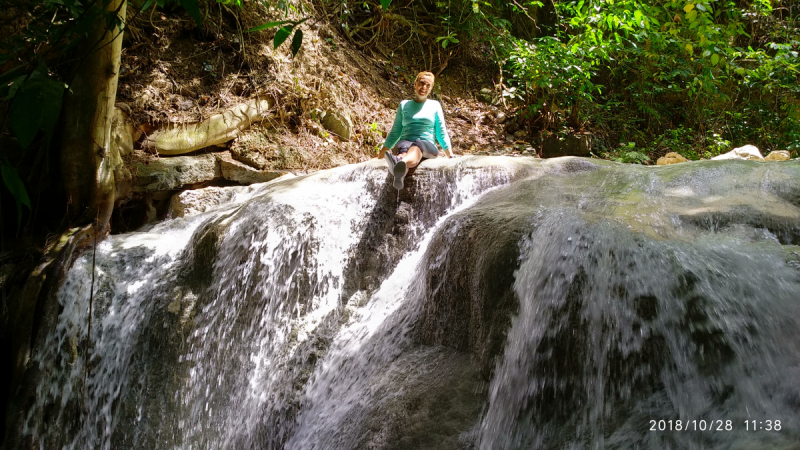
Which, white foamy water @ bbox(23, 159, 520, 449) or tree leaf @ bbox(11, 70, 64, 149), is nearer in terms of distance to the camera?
tree leaf @ bbox(11, 70, 64, 149)

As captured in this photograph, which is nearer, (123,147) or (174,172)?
(123,147)

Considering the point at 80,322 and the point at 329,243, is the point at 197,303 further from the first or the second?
the point at 329,243

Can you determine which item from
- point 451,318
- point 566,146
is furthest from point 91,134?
point 566,146

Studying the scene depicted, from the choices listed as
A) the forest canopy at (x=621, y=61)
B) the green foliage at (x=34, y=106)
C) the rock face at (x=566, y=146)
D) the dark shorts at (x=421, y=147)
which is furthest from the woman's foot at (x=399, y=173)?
the rock face at (x=566, y=146)

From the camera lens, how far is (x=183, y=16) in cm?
570

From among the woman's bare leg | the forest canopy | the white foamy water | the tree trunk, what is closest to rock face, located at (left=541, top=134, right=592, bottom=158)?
the forest canopy

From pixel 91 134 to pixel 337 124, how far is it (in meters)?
3.26

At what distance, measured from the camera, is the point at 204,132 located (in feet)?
17.2

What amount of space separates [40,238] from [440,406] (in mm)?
3370

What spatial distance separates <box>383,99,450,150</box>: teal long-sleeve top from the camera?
15.1 feet

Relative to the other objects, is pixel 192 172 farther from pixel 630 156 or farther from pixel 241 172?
pixel 630 156

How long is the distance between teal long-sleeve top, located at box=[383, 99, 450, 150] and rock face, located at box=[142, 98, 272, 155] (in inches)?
72.8

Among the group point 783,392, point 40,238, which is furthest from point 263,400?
point 783,392
